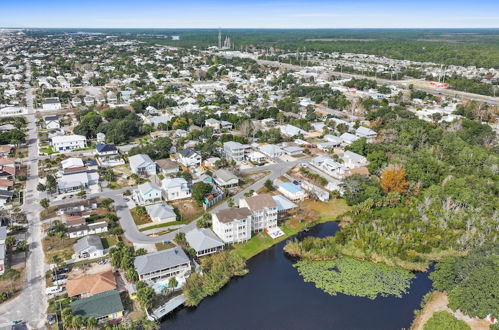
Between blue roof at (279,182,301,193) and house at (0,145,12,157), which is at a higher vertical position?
house at (0,145,12,157)

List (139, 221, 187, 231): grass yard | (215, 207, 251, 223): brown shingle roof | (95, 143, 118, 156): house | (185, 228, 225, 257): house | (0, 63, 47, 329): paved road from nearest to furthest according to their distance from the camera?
1. (0, 63, 47, 329): paved road
2. (185, 228, 225, 257): house
3. (215, 207, 251, 223): brown shingle roof
4. (139, 221, 187, 231): grass yard
5. (95, 143, 118, 156): house

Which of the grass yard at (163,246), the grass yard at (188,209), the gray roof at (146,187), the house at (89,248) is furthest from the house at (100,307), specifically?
the gray roof at (146,187)

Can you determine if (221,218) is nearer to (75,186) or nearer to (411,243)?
(411,243)

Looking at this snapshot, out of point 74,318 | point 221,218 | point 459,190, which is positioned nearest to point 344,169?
point 459,190

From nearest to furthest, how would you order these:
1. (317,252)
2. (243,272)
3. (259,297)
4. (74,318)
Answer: (74,318)
(259,297)
(243,272)
(317,252)

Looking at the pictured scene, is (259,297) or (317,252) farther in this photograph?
(317,252)

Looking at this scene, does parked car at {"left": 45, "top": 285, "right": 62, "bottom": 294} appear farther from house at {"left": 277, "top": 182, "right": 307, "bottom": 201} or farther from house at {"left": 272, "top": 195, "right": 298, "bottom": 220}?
house at {"left": 277, "top": 182, "right": 307, "bottom": 201}

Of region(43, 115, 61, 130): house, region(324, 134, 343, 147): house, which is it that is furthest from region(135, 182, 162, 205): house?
region(43, 115, 61, 130): house
